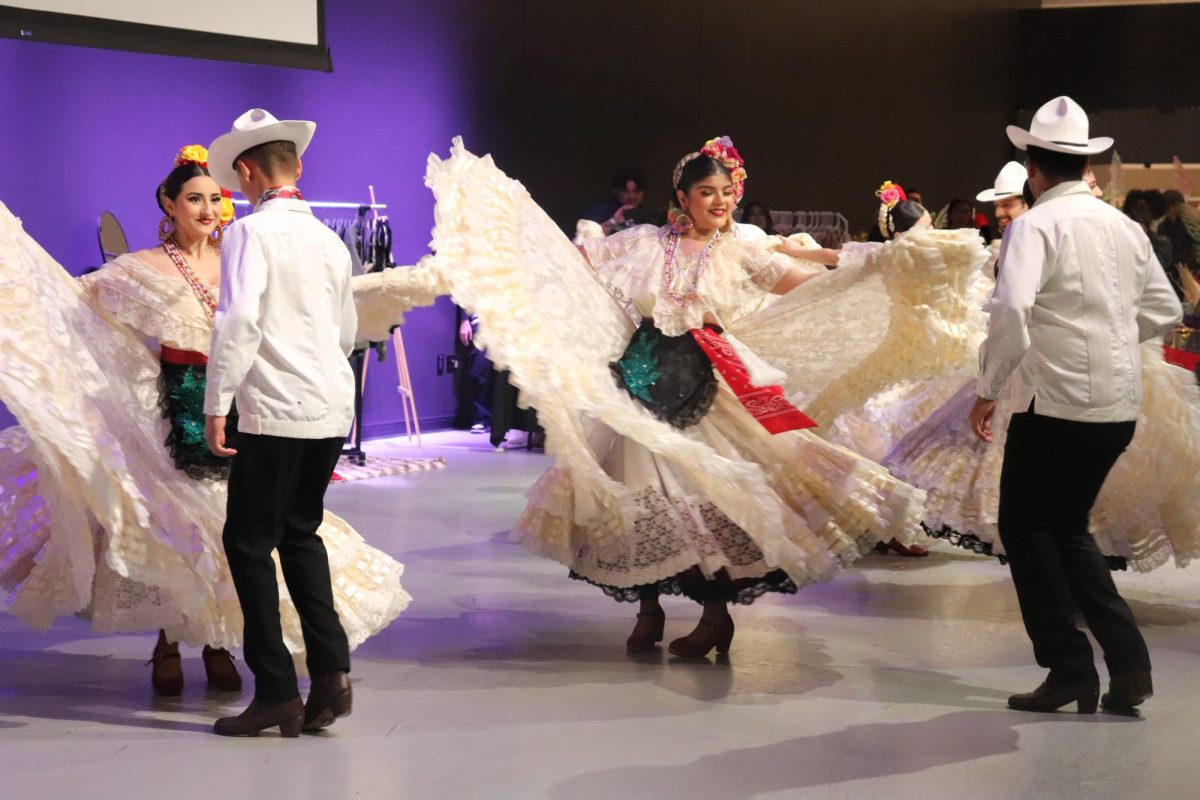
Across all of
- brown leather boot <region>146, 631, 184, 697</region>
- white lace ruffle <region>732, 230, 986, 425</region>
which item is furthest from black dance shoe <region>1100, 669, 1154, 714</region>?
brown leather boot <region>146, 631, 184, 697</region>

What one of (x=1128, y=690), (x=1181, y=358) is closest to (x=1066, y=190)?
(x=1128, y=690)

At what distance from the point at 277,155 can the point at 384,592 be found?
49.1 inches

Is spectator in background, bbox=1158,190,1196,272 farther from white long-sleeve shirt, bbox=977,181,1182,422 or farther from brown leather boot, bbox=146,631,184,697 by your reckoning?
brown leather boot, bbox=146,631,184,697

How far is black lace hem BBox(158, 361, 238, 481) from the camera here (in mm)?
3945

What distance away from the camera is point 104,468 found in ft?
11.7

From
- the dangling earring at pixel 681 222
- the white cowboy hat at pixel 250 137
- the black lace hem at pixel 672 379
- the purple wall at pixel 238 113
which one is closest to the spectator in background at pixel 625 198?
the purple wall at pixel 238 113

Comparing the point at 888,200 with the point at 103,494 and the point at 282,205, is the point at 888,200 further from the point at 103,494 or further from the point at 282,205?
the point at 103,494

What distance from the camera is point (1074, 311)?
375 centimetres

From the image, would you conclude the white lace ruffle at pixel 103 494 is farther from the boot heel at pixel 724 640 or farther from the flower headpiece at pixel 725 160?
the flower headpiece at pixel 725 160

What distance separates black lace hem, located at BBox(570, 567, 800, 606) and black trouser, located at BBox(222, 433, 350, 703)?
39.6 inches

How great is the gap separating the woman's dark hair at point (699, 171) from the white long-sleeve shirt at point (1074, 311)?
1.06 m

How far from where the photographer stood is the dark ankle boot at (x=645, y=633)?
456 centimetres

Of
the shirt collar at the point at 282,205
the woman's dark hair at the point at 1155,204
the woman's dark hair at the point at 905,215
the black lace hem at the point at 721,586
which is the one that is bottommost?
the black lace hem at the point at 721,586

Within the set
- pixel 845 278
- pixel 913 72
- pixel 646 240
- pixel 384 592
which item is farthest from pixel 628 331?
pixel 913 72
